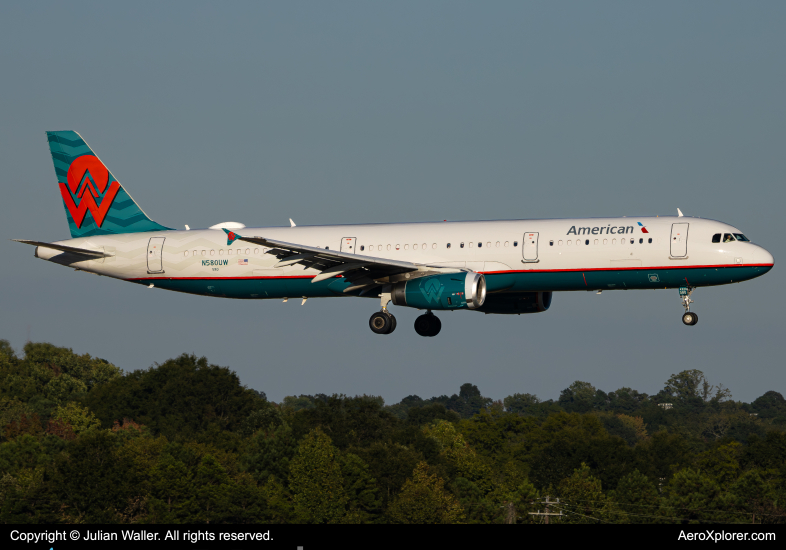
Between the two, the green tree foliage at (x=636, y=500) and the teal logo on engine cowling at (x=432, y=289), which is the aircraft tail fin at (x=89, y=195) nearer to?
the teal logo on engine cowling at (x=432, y=289)

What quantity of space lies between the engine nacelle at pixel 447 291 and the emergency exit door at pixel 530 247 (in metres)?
2.34

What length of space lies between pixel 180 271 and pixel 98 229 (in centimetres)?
668

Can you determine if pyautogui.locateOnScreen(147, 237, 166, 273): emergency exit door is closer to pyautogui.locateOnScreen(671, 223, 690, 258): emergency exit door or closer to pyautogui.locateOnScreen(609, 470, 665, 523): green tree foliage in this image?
pyautogui.locateOnScreen(671, 223, 690, 258): emergency exit door

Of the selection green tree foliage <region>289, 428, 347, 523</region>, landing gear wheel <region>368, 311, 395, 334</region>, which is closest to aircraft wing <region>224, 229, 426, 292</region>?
landing gear wheel <region>368, 311, 395, 334</region>

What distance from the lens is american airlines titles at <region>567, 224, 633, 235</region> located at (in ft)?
162

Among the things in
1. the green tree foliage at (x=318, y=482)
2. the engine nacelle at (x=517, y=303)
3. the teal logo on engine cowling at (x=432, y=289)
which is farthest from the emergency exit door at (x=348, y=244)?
the green tree foliage at (x=318, y=482)

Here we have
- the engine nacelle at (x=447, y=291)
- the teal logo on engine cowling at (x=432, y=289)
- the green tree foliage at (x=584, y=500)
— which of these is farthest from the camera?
the green tree foliage at (x=584, y=500)

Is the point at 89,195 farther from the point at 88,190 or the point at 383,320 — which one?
the point at 383,320

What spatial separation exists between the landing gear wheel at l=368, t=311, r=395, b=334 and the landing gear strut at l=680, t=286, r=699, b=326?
14.5 meters

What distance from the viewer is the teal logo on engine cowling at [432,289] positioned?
1967 inches

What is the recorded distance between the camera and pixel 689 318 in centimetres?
5000

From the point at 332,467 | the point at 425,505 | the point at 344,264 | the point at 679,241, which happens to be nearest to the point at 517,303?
the point at 344,264

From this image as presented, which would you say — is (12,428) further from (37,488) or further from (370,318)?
(370,318)

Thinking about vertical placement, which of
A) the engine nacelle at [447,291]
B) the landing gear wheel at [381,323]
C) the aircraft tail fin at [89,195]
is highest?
the aircraft tail fin at [89,195]
